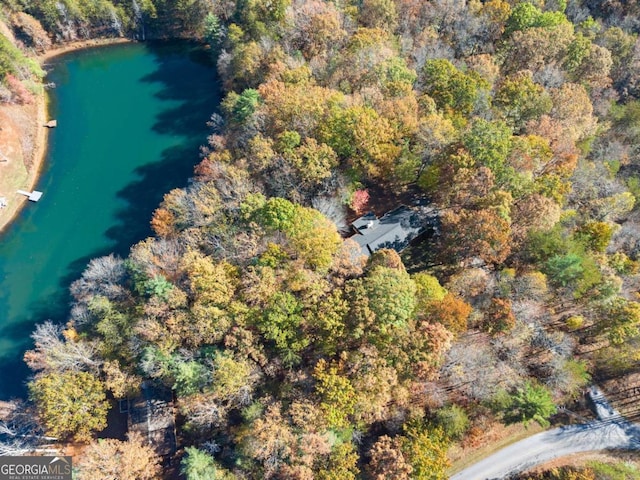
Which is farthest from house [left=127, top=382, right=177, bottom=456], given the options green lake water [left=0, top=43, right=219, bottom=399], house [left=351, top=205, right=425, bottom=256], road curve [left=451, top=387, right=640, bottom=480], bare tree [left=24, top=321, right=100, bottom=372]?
road curve [left=451, top=387, right=640, bottom=480]

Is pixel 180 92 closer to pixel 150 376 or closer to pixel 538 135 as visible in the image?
pixel 150 376

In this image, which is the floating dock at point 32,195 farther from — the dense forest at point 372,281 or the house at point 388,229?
the house at point 388,229

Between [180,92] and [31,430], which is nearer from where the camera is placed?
[31,430]

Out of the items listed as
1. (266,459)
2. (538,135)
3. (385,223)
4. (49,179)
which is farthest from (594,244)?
(49,179)

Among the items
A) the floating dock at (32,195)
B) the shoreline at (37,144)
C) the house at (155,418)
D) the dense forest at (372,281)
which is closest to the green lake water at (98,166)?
the floating dock at (32,195)

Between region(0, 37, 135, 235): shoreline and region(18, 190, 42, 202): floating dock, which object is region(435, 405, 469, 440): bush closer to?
region(18, 190, 42, 202): floating dock
